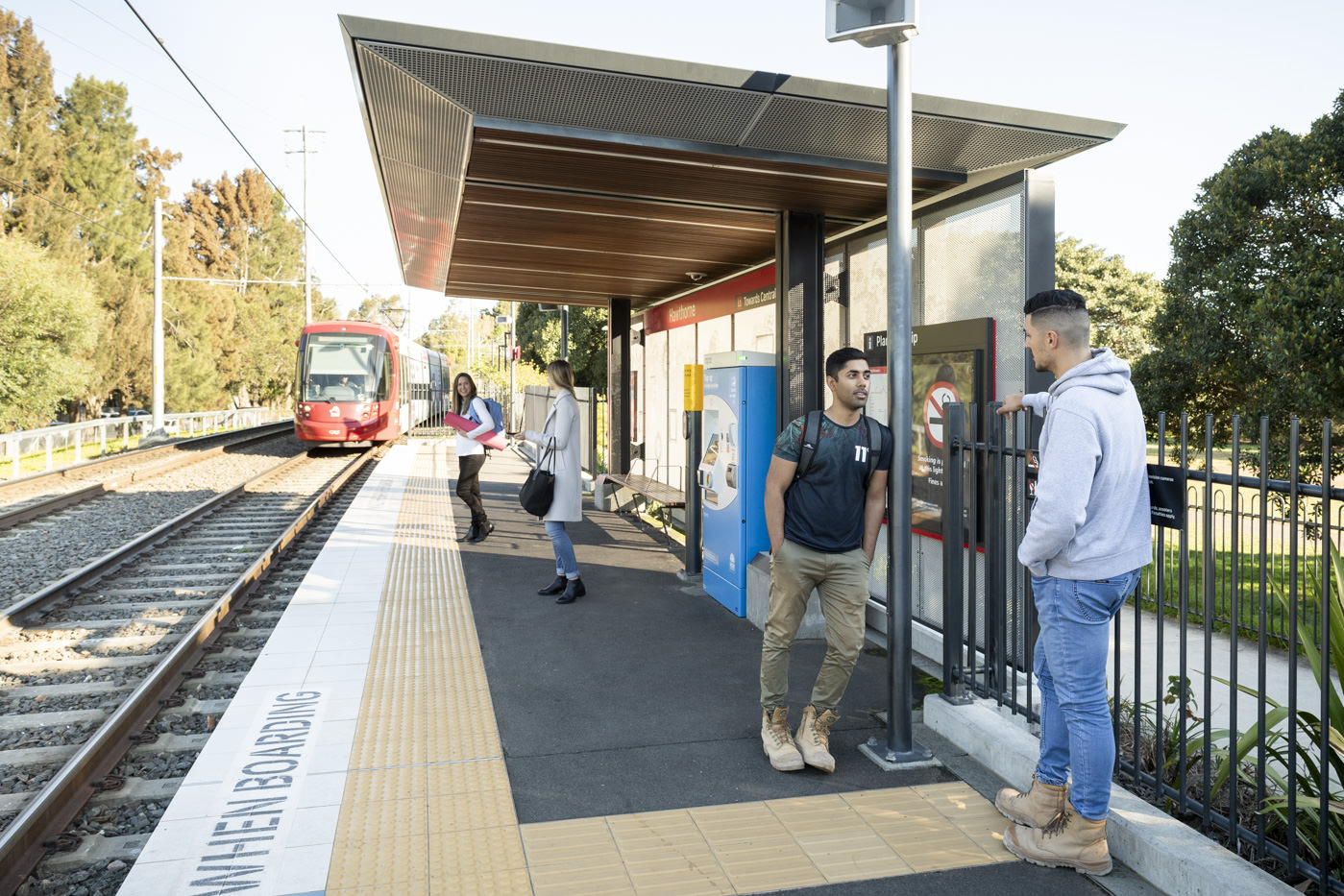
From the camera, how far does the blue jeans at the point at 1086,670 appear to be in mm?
3248

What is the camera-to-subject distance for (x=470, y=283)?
13266 mm

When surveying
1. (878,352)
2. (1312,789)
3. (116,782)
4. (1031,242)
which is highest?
(1031,242)

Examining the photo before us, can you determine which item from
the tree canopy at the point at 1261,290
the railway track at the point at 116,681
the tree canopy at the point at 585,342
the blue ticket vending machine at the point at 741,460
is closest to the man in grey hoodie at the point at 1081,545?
the railway track at the point at 116,681

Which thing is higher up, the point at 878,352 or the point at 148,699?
the point at 878,352

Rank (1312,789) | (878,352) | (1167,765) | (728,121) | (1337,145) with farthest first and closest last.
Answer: (1337,145) → (878,352) → (728,121) → (1167,765) → (1312,789)

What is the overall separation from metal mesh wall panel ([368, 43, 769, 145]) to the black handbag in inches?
106

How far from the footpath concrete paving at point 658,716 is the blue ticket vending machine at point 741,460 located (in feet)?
1.21

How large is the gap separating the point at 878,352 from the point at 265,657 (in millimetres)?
4707

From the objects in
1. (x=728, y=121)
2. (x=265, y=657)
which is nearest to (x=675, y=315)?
(x=728, y=121)

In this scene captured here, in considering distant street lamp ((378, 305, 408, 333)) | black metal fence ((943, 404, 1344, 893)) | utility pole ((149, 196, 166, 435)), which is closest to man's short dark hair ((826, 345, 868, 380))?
black metal fence ((943, 404, 1344, 893))

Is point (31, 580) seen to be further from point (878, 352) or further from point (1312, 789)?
point (1312, 789)

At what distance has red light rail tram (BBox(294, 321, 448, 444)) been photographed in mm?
21625

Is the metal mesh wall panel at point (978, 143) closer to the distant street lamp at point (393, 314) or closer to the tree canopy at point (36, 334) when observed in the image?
the tree canopy at point (36, 334)

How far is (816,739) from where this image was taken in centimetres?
424
